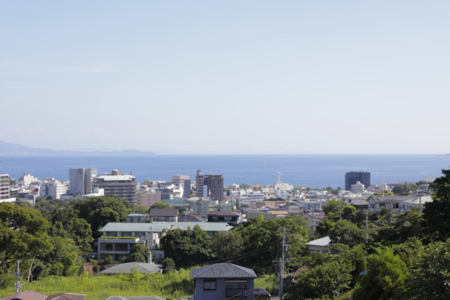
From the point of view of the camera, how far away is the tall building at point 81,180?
92.8 meters

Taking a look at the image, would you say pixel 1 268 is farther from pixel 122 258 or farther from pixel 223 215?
pixel 223 215

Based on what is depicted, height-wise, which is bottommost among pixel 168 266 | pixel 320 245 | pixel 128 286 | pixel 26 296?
pixel 168 266

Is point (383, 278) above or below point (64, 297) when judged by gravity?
above

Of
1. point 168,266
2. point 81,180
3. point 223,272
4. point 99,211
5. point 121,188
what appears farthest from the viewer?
point 81,180

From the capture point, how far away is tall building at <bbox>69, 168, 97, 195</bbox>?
305 feet

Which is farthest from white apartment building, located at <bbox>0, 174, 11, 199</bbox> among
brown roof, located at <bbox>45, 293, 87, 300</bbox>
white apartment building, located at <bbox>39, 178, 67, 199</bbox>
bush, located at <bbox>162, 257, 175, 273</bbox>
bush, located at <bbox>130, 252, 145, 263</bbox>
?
→ brown roof, located at <bbox>45, 293, 87, 300</bbox>

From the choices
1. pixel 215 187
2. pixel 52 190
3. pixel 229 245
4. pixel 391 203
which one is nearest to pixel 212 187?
pixel 215 187

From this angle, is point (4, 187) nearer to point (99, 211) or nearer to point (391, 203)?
point (99, 211)

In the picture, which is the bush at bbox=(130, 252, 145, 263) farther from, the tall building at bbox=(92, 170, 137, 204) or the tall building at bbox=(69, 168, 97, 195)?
the tall building at bbox=(69, 168, 97, 195)

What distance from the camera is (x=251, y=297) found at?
12391mm

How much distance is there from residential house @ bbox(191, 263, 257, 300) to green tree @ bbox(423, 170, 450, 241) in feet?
16.4

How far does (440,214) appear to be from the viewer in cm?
1019

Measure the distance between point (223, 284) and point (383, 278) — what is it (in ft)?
20.5

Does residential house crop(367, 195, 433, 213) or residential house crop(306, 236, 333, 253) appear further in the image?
residential house crop(367, 195, 433, 213)
